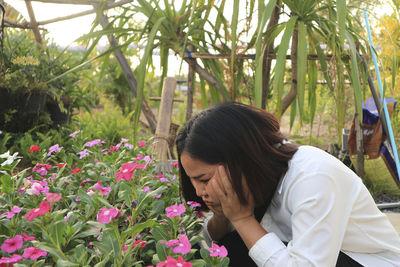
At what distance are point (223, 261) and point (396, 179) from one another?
2145 mm

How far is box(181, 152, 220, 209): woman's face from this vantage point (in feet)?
3.24

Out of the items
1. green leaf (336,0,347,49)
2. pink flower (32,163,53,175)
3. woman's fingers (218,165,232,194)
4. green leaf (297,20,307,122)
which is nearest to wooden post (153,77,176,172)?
pink flower (32,163,53,175)

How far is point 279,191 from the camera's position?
Result: 1052 millimetres

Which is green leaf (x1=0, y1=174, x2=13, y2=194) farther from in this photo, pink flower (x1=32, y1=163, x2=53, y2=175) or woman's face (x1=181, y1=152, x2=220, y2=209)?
woman's face (x1=181, y1=152, x2=220, y2=209)

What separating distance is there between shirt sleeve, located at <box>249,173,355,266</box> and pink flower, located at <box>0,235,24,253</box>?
0.50 metres

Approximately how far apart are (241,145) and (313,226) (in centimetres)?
24

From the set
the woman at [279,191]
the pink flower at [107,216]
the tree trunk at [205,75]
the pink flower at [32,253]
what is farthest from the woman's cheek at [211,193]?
the tree trunk at [205,75]

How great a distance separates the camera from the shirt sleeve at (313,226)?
91 cm

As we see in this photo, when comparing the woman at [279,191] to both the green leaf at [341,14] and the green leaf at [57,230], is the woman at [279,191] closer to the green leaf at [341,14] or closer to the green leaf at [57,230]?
the green leaf at [57,230]

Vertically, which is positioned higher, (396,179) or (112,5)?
(112,5)

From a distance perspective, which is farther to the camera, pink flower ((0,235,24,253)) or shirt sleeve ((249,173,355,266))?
shirt sleeve ((249,173,355,266))

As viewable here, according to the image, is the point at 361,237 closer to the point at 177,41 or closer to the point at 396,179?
the point at 177,41

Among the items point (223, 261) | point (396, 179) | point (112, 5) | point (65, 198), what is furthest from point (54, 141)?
point (396, 179)

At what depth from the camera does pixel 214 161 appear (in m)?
0.98
